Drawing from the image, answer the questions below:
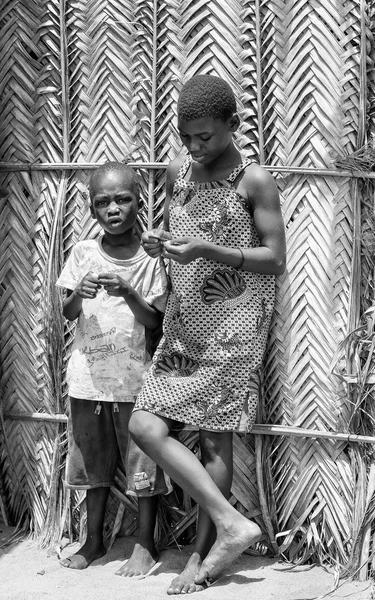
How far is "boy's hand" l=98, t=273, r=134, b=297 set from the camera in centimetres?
340

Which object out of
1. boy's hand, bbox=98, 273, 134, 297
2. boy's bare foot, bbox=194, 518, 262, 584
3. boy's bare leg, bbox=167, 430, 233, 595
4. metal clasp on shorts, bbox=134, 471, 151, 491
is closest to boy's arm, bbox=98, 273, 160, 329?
boy's hand, bbox=98, 273, 134, 297

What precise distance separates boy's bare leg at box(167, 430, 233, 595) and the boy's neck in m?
0.80

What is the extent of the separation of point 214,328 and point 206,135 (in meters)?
0.73

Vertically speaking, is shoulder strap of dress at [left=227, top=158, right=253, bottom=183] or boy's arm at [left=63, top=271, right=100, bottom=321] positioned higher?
shoulder strap of dress at [left=227, top=158, right=253, bottom=183]

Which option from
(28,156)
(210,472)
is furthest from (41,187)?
(210,472)

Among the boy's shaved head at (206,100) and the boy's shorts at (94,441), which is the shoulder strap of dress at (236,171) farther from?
the boy's shorts at (94,441)

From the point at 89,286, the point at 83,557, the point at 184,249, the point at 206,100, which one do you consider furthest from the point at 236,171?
the point at 83,557

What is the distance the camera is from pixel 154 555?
357 cm

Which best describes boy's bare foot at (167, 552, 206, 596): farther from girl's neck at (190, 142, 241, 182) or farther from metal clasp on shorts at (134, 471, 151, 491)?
girl's neck at (190, 142, 241, 182)

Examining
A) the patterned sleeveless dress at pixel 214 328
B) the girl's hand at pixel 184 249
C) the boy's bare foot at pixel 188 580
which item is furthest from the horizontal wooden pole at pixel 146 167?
the boy's bare foot at pixel 188 580

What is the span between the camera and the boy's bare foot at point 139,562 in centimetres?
346

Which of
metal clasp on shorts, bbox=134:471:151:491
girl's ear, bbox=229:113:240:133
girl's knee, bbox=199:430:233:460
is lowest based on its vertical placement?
metal clasp on shorts, bbox=134:471:151:491

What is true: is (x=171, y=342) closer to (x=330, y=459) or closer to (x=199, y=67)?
(x=330, y=459)

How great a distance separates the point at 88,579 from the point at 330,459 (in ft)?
3.48
